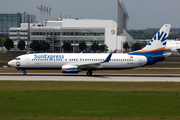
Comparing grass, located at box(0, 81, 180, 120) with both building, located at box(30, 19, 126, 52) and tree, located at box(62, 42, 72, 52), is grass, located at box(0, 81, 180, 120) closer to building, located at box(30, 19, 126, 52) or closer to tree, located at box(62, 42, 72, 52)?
tree, located at box(62, 42, 72, 52)

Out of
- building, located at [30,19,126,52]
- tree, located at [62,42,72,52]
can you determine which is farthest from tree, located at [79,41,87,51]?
building, located at [30,19,126,52]

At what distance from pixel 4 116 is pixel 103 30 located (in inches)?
4939

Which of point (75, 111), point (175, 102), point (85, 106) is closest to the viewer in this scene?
point (75, 111)

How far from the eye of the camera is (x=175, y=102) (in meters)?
23.0

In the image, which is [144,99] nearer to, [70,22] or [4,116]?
[4,116]

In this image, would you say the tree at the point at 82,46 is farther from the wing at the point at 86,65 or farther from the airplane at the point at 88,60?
the wing at the point at 86,65

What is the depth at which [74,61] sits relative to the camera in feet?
158

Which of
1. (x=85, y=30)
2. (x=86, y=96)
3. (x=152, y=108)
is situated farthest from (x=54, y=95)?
(x=85, y=30)

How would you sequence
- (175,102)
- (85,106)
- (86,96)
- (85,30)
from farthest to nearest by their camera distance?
(85,30) < (86,96) < (175,102) < (85,106)

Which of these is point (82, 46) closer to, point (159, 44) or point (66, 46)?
point (66, 46)

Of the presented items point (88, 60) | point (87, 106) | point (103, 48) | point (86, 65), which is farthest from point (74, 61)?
point (103, 48)

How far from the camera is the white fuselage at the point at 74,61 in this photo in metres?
47.5

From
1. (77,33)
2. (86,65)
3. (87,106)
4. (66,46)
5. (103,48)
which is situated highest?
(77,33)

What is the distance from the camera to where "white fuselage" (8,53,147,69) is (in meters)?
47.5
